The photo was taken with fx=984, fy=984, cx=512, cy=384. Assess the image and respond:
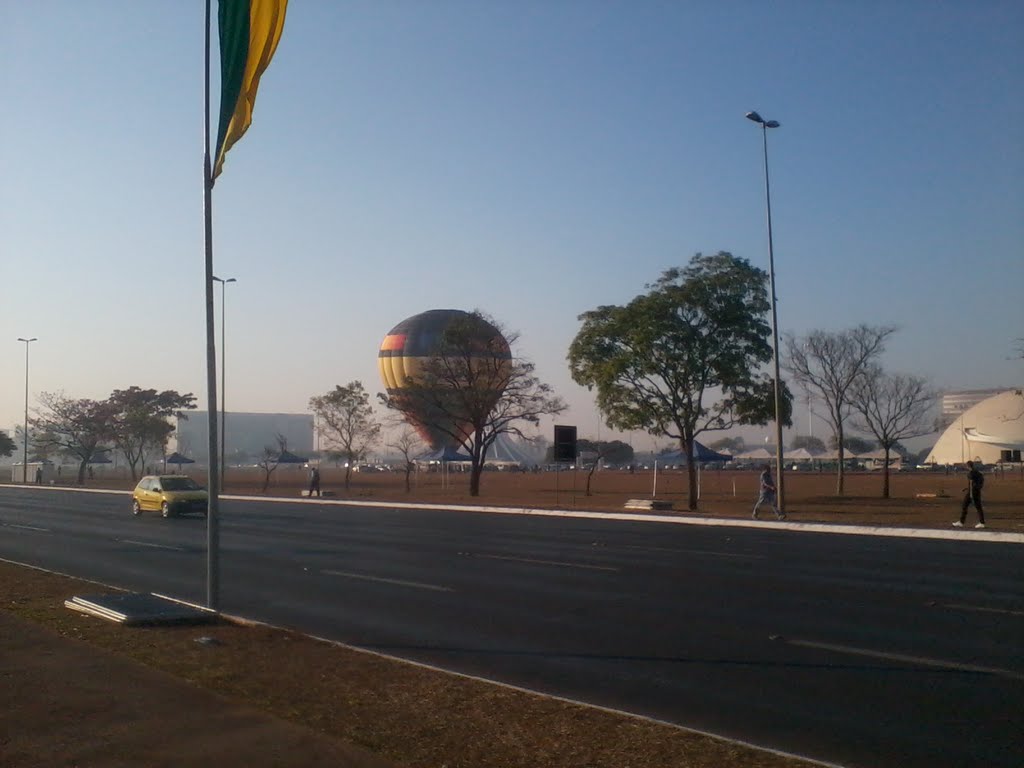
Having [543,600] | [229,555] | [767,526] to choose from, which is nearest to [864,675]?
[543,600]

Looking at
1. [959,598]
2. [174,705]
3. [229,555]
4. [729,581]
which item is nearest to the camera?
[174,705]

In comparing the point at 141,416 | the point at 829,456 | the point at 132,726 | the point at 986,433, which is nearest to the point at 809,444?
the point at 829,456

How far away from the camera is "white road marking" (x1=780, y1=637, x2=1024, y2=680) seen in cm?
905

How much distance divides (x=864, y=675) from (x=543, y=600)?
5.55 metres

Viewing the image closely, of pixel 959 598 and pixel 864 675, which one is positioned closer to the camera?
pixel 864 675

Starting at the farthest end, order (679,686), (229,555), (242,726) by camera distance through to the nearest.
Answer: (229,555), (679,686), (242,726)

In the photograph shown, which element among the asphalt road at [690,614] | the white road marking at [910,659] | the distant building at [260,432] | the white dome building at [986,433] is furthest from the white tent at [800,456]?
the white road marking at [910,659]

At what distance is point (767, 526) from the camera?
28234mm

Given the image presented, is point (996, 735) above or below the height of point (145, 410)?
below

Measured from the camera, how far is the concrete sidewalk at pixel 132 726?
6.11m

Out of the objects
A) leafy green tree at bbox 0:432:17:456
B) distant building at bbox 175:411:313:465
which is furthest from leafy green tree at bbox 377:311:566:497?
distant building at bbox 175:411:313:465

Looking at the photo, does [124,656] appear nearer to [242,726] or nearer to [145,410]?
[242,726]

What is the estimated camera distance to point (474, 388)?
50.6 metres

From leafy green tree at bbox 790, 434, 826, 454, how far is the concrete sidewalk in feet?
501
